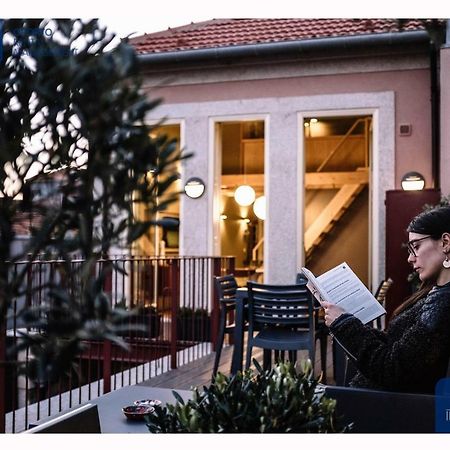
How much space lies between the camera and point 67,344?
1.43m

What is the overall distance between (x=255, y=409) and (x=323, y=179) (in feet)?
30.0

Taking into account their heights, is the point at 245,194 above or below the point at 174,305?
above

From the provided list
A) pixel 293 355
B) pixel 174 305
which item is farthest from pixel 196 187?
pixel 293 355

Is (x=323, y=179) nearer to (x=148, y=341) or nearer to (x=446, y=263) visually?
(x=148, y=341)

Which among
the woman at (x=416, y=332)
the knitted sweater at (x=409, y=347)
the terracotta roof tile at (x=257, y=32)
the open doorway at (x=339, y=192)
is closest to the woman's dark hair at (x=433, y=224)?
the woman at (x=416, y=332)

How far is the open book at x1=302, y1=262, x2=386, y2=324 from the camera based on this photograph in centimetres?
256

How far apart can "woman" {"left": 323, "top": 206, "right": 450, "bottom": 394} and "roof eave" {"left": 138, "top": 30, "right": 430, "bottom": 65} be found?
5106 millimetres

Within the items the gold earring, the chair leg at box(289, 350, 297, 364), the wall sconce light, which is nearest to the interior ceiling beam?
the wall sconce light

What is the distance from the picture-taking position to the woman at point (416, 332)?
2173 millimetres

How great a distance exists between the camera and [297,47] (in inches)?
294

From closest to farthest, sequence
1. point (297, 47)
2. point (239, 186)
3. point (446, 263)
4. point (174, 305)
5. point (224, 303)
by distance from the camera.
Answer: point (446, 263), point (224, 303), point (174, 305), point (297, 47), point (239, 186)

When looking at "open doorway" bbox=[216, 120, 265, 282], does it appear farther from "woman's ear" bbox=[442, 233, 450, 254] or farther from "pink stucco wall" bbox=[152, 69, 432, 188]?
"woman's ear" bbox=[442, 233, 450, 254]
